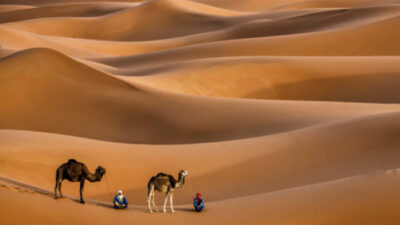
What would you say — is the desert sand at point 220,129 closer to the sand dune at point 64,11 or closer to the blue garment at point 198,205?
the blue garment at point 198,205

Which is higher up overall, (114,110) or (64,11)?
(64,11)

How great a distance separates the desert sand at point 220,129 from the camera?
783 cm

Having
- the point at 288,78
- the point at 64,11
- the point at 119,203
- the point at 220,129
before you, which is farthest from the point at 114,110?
the point at 64,11

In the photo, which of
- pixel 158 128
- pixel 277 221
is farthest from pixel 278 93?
pixel 277 221

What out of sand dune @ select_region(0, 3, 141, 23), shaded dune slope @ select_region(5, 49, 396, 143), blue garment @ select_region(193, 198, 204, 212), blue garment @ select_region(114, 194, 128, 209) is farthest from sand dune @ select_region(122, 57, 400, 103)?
sand dune @ select_region(0, 3, 141, 23)

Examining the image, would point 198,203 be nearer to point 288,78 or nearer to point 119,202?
point 119,202

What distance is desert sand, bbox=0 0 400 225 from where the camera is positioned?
7.83 m

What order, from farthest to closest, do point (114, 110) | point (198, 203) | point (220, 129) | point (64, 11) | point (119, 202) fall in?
point (64, 11), point (114, 110), point (220, 129), point (198, 203), point (119, 202)

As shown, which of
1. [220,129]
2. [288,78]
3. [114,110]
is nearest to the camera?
[220,129]

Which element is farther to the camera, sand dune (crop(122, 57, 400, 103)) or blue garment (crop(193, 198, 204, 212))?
sand dune (crop(122, 57, 400, 103))

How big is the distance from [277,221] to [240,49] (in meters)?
24.3

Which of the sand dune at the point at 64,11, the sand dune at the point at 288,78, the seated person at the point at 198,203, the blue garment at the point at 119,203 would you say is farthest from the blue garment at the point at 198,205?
the sand dune at the point at 64,11

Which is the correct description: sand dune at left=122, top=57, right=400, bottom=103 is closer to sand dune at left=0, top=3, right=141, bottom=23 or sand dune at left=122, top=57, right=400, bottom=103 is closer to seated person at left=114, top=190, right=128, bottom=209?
seated person at left=114, top=190, right=128, bottom=209

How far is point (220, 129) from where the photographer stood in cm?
1616
